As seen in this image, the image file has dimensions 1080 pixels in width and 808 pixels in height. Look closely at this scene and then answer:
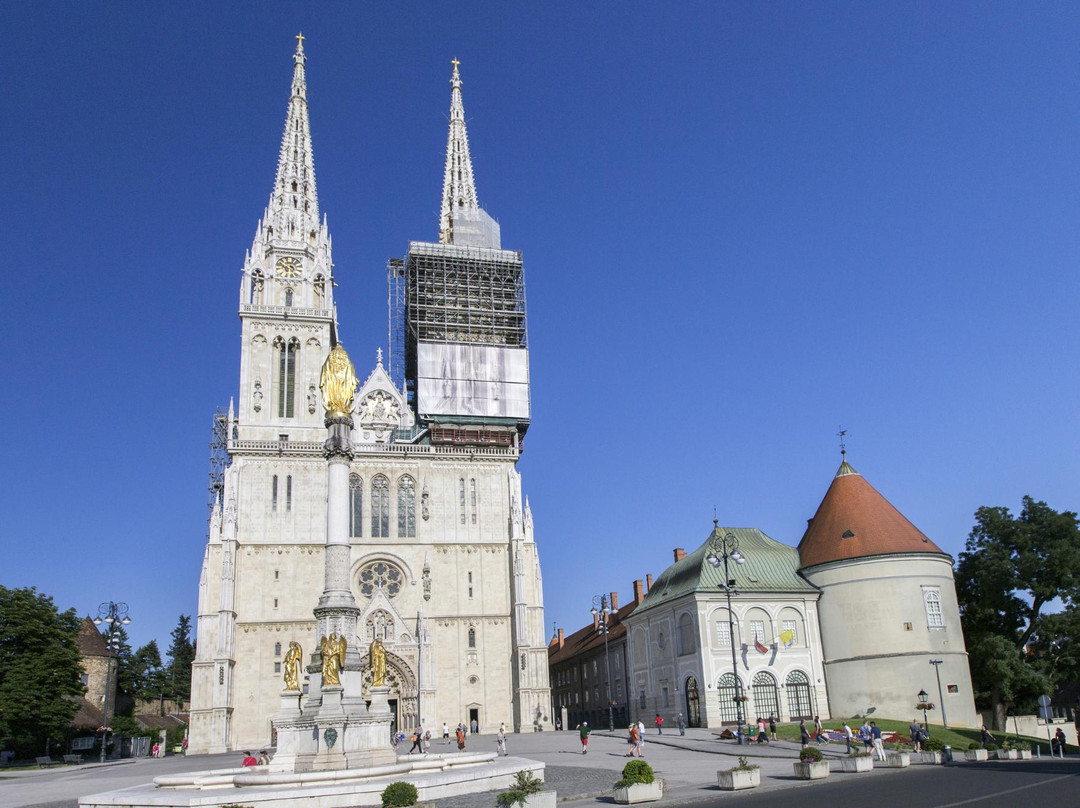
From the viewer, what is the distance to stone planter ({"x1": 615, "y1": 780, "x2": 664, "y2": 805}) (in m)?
18.0

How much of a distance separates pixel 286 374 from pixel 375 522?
1128 cm

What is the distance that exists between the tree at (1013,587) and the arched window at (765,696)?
11.2 meters

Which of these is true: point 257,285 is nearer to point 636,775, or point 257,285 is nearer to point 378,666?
point 378,666

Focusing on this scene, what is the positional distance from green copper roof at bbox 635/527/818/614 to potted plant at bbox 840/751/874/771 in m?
20.5

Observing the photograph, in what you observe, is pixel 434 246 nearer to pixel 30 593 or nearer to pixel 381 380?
pixel 381 380

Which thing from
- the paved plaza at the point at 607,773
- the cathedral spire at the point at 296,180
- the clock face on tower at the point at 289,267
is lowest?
the paved plaza at the point at 607,773


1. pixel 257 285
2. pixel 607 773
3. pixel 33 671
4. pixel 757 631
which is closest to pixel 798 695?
pixel 757 631

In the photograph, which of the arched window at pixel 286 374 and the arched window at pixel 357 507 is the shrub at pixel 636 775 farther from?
the arched window at pixel 286 374

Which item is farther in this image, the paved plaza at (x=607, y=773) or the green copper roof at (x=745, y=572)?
the green copper roof at (x=745, y=572)

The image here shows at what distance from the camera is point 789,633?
4622cm

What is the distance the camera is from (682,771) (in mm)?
24828

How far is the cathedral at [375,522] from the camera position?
Result: 4891 cm

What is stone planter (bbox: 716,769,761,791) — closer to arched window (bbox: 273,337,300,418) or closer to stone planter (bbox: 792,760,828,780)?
stone planter (bbox: 792,760,828,780)

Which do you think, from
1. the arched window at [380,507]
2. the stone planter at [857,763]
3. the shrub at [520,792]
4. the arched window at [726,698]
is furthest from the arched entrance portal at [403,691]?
the shrub at [520,792]
